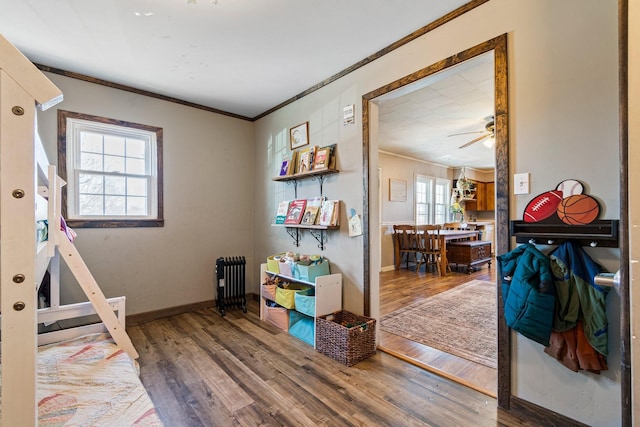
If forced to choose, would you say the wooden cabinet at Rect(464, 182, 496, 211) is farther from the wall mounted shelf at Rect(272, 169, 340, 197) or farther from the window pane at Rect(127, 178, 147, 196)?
the window pane at Rect(127, 178, 147, 196)

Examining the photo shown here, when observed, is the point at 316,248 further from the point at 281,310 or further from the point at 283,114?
the point at 283,114

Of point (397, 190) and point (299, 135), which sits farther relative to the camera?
point (397, 190)

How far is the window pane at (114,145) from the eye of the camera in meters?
3.16

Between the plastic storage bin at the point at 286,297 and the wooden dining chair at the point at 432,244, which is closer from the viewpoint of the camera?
the plastic storage bin at the point at 286,297

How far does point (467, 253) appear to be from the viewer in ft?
18.7

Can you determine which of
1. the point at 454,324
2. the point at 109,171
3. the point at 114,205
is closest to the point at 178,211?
the point at 114,205

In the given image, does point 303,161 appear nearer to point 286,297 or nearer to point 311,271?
point 311,271

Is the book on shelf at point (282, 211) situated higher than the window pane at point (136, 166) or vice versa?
the window pane at point (136, 166)

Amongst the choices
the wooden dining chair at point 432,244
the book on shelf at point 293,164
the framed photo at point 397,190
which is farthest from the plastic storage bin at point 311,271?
the framed photo at point 397,190

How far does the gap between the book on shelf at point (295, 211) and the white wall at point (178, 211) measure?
0.99m

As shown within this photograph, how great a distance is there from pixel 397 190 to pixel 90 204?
5222 mm

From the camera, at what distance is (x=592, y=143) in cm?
149

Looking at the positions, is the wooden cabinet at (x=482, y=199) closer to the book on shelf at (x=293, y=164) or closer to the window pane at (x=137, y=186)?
the book on shelf at (x=293, y=164)

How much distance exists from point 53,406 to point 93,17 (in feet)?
7.86
